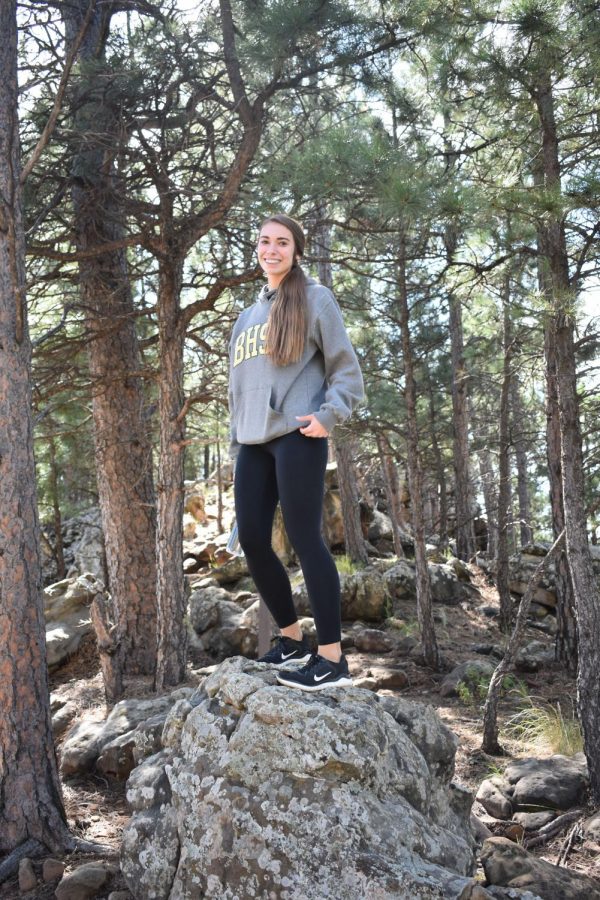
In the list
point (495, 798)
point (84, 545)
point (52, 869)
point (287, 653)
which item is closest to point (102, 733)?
point (52, 869)

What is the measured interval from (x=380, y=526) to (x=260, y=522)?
45.9ft

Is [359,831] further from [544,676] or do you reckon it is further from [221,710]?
[544,676]

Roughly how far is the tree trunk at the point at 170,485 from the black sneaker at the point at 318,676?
145 inches

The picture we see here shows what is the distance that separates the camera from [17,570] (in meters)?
4.46

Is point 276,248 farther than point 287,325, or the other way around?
point 276,248

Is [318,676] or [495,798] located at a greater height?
[318,676]

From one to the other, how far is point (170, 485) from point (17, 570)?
2.30 meters

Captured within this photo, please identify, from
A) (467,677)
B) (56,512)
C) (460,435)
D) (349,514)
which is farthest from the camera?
(460,435)

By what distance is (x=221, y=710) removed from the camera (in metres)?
3.19

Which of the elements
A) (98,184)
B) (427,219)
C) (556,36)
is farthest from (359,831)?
(98,184)

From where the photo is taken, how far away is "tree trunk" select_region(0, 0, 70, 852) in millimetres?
4203

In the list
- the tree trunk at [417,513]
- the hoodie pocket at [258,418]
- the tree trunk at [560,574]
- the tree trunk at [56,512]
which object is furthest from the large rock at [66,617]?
the hoodie pocket at [258,418]

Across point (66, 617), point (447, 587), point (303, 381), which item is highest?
point (303, 381)

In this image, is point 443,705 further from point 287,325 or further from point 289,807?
point 287,325
